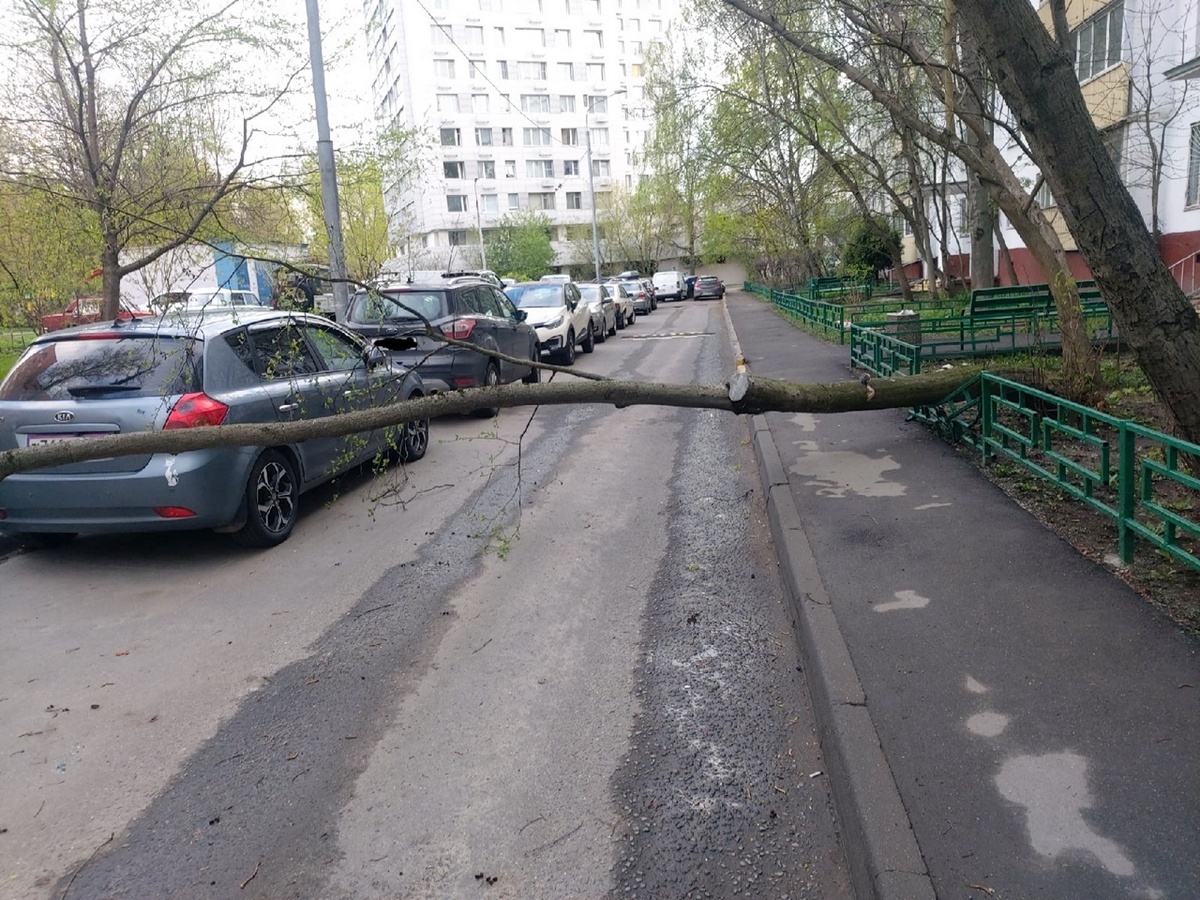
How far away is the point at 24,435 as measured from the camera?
606cm

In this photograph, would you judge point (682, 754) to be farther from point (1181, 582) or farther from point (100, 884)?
point (1181, 582)

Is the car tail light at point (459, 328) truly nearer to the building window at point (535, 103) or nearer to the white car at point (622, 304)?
the white car at point (622, 304)

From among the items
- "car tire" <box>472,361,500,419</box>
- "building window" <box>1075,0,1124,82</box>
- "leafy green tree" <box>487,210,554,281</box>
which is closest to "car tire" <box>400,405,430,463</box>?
"car tire" <box>472,361,500,419</box>

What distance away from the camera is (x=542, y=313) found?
18875 mm

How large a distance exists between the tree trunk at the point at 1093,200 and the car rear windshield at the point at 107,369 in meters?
5.33

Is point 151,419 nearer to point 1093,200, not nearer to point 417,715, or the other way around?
point 417,715

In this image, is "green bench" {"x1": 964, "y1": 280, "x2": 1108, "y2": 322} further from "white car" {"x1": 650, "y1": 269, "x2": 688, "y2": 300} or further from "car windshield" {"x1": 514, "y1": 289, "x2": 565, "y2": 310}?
"white car" {"x1": 650, "y1": 269, "x2": 688, "y2": 300}

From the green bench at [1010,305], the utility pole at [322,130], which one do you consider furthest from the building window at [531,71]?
the utility pole at [322,130]

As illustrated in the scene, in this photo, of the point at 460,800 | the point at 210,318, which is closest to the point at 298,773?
the point at 460,800

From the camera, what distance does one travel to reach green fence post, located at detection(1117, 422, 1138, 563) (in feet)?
16.2

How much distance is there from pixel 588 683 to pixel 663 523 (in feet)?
9.28

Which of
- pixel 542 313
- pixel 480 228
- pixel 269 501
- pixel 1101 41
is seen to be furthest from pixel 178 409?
pixel 480 228

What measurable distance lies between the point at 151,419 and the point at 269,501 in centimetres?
105

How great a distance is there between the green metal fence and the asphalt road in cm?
196
